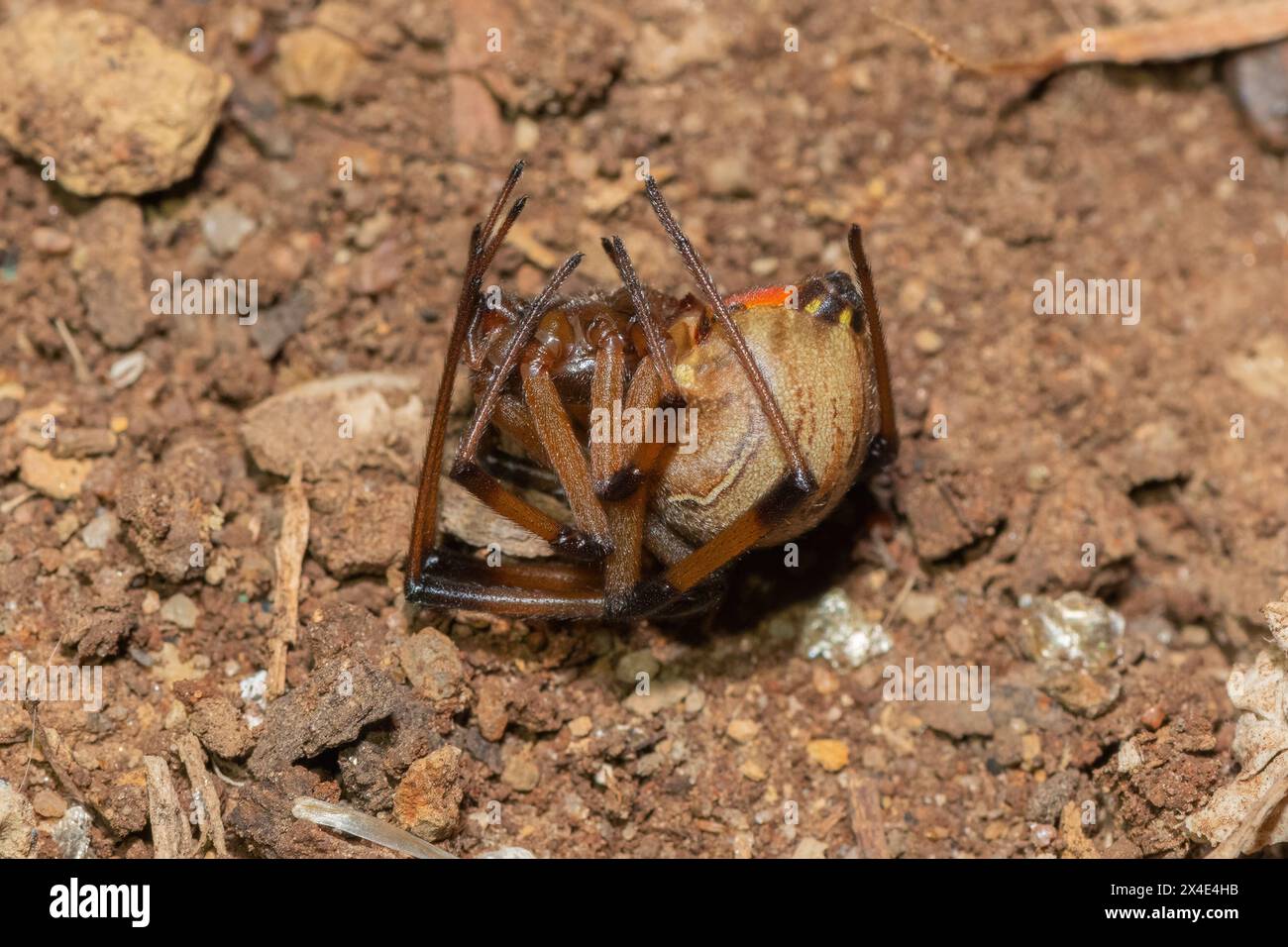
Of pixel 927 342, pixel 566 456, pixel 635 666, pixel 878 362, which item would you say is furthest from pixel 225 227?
pixel 927 342

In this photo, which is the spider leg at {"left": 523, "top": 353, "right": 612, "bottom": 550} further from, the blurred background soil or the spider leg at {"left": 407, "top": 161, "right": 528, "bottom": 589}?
the blurred background soil

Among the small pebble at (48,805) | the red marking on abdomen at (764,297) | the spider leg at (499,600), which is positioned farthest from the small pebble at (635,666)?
the small pebble at (48,805)

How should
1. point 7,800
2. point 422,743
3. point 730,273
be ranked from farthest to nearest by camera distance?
point 730,273 < point 422,743 < point 7,800

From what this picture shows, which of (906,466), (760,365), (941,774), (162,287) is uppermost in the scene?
(162,287)

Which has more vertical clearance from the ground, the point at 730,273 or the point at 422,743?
the point at 730,273

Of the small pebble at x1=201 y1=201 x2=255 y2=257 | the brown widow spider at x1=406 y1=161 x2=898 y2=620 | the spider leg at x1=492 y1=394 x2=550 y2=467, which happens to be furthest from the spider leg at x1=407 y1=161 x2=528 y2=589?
Result: the small pebble at x1=201 y1=201 x2=255 y2=257

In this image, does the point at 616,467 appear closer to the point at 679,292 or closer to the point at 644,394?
the point at 644,394
